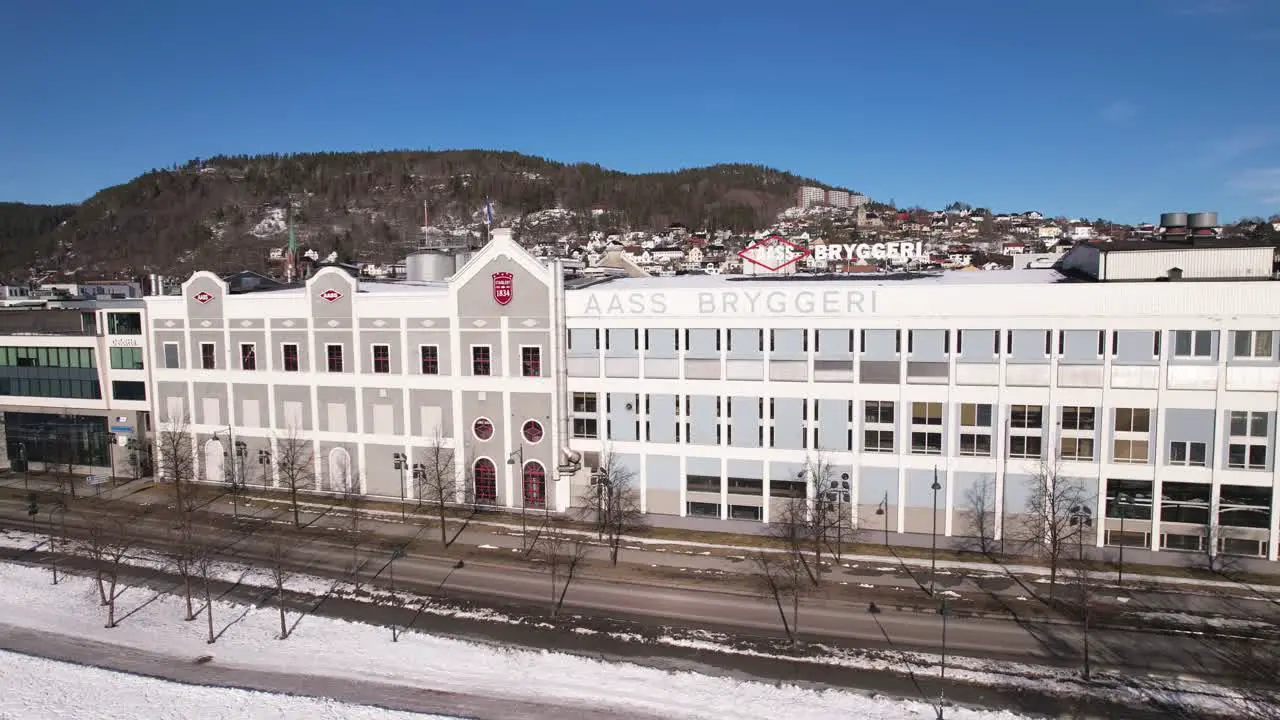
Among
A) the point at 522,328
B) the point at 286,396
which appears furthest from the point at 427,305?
the point at 286,396

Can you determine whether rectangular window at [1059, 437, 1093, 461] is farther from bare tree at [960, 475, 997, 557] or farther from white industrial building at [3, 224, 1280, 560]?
bare tree at [960, 475, 997, 557]

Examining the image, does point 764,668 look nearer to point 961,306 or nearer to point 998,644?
point 998,644

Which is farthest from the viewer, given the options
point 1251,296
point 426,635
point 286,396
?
point 286,396

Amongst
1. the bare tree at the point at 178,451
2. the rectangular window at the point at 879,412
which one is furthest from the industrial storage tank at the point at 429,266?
the rectangular window at the point at 879,412

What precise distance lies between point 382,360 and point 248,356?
12.5m

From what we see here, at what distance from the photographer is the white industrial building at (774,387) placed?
4359 cm

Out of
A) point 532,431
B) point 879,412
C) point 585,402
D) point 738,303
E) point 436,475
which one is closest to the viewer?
point 879,412

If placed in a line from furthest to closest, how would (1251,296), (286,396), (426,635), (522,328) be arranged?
(286,396), (522,328), (1251,296), (426,635)

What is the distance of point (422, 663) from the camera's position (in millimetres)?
33531

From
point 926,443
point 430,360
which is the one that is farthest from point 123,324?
point 926,443

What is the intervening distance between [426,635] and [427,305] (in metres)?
26.6

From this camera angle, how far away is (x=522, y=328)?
177 feet

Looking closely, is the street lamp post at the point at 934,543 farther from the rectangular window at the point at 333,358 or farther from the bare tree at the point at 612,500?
the rectangular window at the point at 333,358

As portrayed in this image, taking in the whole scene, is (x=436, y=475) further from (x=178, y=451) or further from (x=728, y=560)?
(x=178, y=451)
